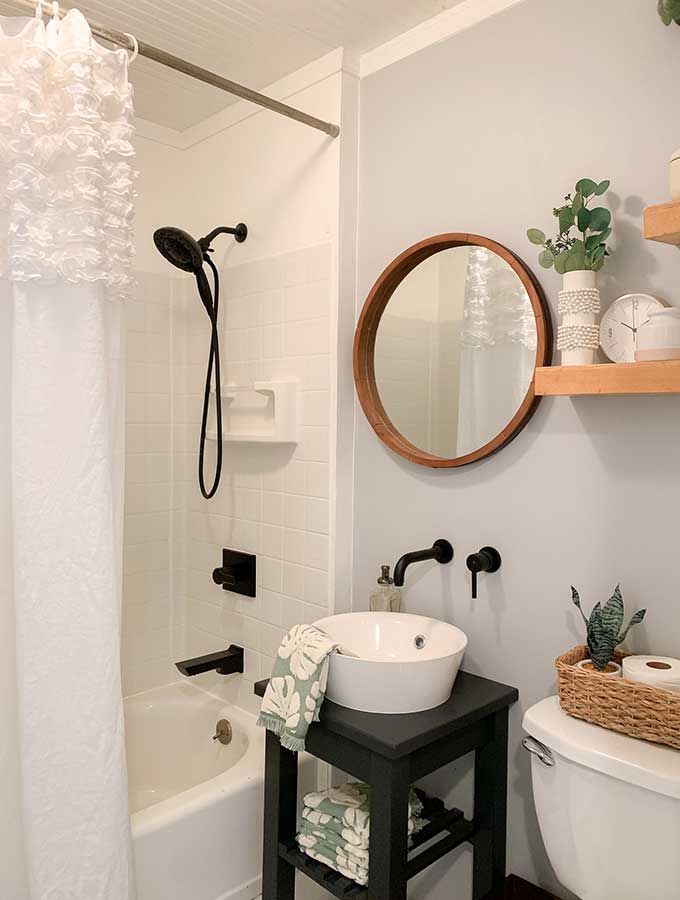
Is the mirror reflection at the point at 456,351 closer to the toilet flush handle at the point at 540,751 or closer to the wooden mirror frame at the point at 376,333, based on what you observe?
the wooden mirror frame at the point at 376,333

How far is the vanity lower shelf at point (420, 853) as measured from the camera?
157cm

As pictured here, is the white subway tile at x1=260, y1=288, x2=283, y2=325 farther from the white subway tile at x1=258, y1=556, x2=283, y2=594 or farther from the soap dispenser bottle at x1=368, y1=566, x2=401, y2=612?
the soap dispenser bottle at x1=368, y1=566, x2=401, y2=612

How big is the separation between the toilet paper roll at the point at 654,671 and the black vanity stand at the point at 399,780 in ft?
1.22

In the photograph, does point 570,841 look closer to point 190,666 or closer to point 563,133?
point 190,666

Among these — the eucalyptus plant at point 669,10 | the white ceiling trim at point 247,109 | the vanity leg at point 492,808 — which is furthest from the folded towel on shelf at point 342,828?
the white ceiling trim at point 247,109

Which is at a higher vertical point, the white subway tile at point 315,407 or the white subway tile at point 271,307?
the white subway tile at point 271,307

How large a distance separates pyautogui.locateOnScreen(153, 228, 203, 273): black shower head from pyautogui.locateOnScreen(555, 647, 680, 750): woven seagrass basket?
4.96 ft

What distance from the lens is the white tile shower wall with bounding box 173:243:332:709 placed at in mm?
2160

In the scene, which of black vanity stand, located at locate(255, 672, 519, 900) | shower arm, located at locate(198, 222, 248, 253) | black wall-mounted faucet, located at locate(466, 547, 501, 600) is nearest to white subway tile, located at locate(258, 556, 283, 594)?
black vanity stand, located at locate(255, 672, 519, 900)

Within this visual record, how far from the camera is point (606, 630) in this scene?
144 cm

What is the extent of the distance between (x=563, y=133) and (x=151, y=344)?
60.9 inches

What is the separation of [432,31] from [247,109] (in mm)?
702

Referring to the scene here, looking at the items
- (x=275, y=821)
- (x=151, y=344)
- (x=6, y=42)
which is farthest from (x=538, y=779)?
(x=151, y=344)

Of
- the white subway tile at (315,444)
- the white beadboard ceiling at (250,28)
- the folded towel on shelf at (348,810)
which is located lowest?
the folded towel on shelf at (348,810)
